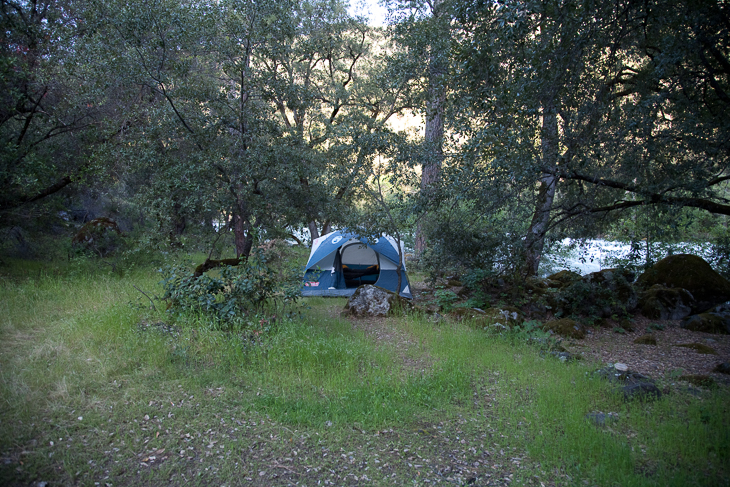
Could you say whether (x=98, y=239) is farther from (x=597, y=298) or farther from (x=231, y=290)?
(x=597, y=298)

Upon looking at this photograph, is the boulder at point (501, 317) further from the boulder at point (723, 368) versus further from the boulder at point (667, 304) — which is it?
the boulder at point (667, 304)

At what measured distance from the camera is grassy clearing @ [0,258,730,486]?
3.15 m

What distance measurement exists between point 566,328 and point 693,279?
3707 mm

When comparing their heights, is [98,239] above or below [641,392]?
above

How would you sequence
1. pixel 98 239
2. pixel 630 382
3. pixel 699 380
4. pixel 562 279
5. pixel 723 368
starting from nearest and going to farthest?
pixel 630 382 → pixel 699 380 → pixel 723 368 → pixel 562 279 → pixel 98 239

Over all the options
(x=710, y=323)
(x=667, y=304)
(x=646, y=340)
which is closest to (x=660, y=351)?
(x=646, y=340)

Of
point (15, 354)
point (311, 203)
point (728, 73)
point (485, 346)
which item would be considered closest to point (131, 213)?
point (311, 203)

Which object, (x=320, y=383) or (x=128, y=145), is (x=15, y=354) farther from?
(x=128, y=145)

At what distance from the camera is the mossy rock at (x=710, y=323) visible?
296 inches

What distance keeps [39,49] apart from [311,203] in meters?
5.87

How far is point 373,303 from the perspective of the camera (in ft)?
26.0

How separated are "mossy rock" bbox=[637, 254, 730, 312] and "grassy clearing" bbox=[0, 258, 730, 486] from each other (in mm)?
5080

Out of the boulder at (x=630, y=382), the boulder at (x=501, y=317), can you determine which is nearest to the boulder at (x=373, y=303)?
the boulder at (x=501, y=317)

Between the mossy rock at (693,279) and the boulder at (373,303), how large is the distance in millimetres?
5277
